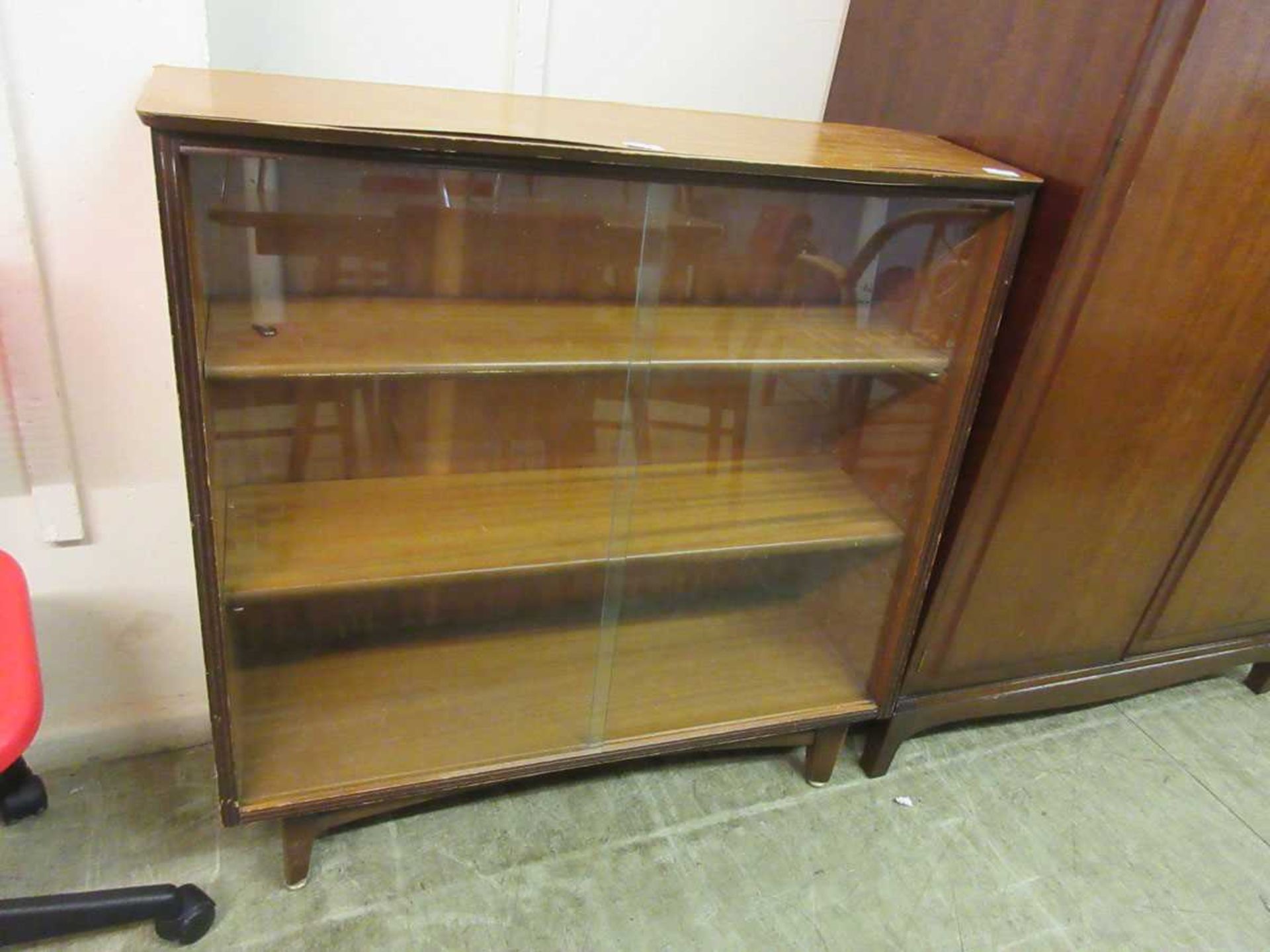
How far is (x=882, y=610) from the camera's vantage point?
1.61m

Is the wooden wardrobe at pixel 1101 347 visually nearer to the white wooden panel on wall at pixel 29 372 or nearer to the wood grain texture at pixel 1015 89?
the wood grain texture at pixel 1015 89

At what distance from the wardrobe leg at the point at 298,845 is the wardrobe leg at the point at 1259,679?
221cm

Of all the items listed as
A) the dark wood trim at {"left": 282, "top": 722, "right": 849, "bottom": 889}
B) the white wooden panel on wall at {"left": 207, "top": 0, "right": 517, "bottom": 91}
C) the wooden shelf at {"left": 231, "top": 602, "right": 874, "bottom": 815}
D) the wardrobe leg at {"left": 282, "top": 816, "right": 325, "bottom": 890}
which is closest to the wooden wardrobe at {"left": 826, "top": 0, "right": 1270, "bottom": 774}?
the wooden shelf at {"left": 231, "top": 602, "right": 874, "bottom": 815}

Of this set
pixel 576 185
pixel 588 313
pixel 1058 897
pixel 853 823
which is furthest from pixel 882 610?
pixel 576 185

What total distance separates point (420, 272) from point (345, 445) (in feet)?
1.05

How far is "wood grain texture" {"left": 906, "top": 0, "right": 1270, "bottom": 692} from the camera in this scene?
3.93 ft

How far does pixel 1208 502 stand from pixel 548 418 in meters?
1.30

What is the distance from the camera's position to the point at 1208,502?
5.50ft

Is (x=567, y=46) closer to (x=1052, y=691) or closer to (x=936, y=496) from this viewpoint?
(x=936, y=496)

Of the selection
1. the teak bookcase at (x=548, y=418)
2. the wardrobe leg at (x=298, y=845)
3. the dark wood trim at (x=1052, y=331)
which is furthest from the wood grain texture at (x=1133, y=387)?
the wardrobe leg at (x=298, y=845)

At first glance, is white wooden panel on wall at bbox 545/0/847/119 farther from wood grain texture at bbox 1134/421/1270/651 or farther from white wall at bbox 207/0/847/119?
wood grain texture at bbox 1134/421/1270/651

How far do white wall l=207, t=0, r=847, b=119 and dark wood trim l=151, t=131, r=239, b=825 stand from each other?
0.50 meters

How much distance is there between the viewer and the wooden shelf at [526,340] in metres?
1.15

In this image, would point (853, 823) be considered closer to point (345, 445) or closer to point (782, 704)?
point (782, 704)
